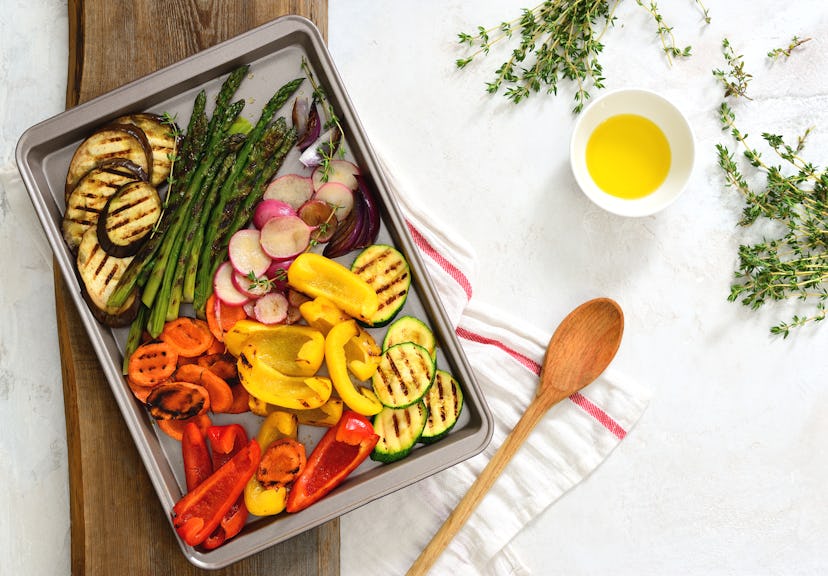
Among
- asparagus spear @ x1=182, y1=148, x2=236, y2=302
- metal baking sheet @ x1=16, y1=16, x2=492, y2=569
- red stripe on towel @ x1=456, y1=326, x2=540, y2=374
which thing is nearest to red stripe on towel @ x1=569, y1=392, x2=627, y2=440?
red stripe on towel @ x1=456, y1=326, x2=540, y2=374

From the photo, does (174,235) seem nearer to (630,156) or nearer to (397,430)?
(397,430)

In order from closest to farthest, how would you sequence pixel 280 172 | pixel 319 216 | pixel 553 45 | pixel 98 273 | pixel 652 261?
1. pixel 98 273
2. pixel 319 216
3. pixel 280 172
4. pixel 553 45
5. pixel 652 261

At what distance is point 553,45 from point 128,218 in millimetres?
2038

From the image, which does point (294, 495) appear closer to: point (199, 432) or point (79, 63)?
point (199, 432)

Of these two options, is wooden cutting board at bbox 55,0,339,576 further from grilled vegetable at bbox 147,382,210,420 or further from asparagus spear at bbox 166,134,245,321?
asparagus spear at bbox 166,134,245,321

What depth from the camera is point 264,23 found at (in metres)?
3.06

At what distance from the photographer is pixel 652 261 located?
11.1 ft

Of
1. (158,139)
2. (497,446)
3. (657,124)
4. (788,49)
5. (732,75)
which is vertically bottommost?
(497,446)

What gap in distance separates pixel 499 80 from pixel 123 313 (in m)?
2.00

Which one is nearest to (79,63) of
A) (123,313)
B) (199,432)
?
(123,313)

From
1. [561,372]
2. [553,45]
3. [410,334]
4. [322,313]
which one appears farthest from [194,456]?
[553,45]

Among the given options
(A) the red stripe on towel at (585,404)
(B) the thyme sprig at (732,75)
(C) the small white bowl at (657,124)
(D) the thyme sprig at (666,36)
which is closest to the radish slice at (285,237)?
(A) the red stripe on towel at (585,404)

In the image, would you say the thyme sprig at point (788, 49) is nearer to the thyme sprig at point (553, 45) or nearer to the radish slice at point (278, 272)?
the thyme sprig at point (553, 45)

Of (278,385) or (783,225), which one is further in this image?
(783,225)
